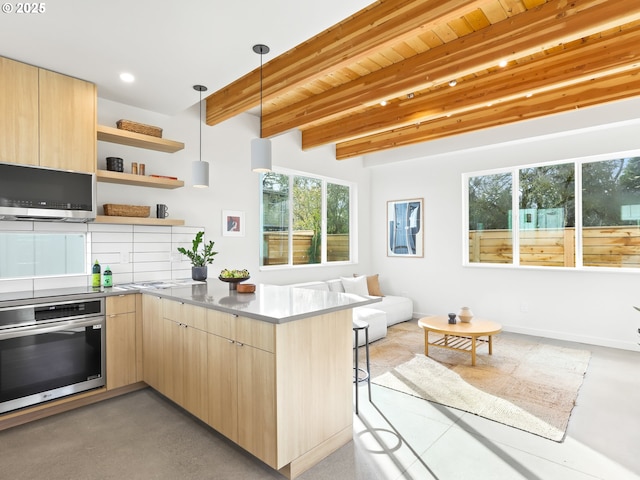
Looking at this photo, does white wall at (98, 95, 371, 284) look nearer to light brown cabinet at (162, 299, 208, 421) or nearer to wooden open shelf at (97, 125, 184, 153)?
wooden open shelf at (97, 125, 184, 153)

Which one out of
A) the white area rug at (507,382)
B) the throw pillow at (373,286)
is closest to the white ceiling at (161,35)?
the white area rug at (507,382)

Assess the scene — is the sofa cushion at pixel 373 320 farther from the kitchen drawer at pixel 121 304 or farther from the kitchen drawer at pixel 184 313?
the kitchen drawer at pixel 121 304

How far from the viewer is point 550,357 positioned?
13.4 ft

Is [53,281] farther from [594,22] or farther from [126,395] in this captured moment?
[594,22]

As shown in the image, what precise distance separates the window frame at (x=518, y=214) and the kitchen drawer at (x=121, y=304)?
4.61m

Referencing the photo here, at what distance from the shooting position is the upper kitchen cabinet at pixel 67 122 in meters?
2.90

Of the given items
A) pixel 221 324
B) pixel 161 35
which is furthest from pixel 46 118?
pixel 221 324

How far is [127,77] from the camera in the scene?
10.1 ft

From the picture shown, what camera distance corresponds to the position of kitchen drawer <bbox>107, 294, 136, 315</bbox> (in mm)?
3010

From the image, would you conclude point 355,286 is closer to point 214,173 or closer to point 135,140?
point 214,173

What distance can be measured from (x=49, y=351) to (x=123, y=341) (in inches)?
20.4

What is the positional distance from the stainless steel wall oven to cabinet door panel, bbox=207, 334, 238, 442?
3.90ft

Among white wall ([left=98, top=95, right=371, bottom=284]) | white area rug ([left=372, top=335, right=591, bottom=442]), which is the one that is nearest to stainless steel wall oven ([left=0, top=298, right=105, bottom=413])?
white wall ([left=98, top=95, right=371, bottom=284])

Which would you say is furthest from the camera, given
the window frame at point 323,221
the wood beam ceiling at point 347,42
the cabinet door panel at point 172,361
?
the window frame at point 323,221
